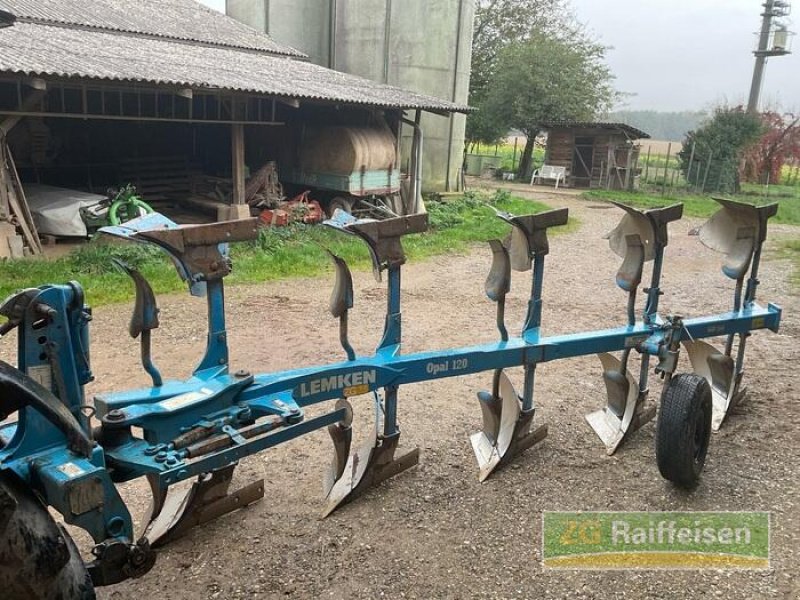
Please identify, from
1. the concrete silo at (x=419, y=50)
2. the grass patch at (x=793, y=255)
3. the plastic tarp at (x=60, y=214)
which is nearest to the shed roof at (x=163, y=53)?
the concrete silo at (x=419, y=50)

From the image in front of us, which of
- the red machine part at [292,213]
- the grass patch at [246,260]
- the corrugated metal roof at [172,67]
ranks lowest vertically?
the grass patch at [246,260]

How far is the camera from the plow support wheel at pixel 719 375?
455cm

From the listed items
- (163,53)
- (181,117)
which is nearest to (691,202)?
(181,117)

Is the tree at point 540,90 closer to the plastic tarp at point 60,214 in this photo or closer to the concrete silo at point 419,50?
the concrete silo at point 419,50

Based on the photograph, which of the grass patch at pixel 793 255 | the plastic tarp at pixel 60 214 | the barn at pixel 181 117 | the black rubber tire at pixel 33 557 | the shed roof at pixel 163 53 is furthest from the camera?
the barn at pixel 181 117

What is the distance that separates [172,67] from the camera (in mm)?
10391

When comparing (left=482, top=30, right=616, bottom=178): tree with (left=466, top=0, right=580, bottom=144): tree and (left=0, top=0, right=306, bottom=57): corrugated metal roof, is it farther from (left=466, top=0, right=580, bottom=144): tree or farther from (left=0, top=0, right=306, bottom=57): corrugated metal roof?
(left=0, top=0, right=306, bottom=57): corrugated metal roof

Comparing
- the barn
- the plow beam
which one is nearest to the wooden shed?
the barn

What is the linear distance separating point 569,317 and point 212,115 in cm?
869

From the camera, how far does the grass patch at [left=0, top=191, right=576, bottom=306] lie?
25.2 feet

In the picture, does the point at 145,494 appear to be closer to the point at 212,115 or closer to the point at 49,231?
the point at 49,231

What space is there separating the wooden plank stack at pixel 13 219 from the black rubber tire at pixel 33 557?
307 inches

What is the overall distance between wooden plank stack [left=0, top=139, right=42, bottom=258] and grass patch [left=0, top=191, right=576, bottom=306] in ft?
1.80

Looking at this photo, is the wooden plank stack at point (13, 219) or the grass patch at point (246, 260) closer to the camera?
the grass patch at point (246, 260)
